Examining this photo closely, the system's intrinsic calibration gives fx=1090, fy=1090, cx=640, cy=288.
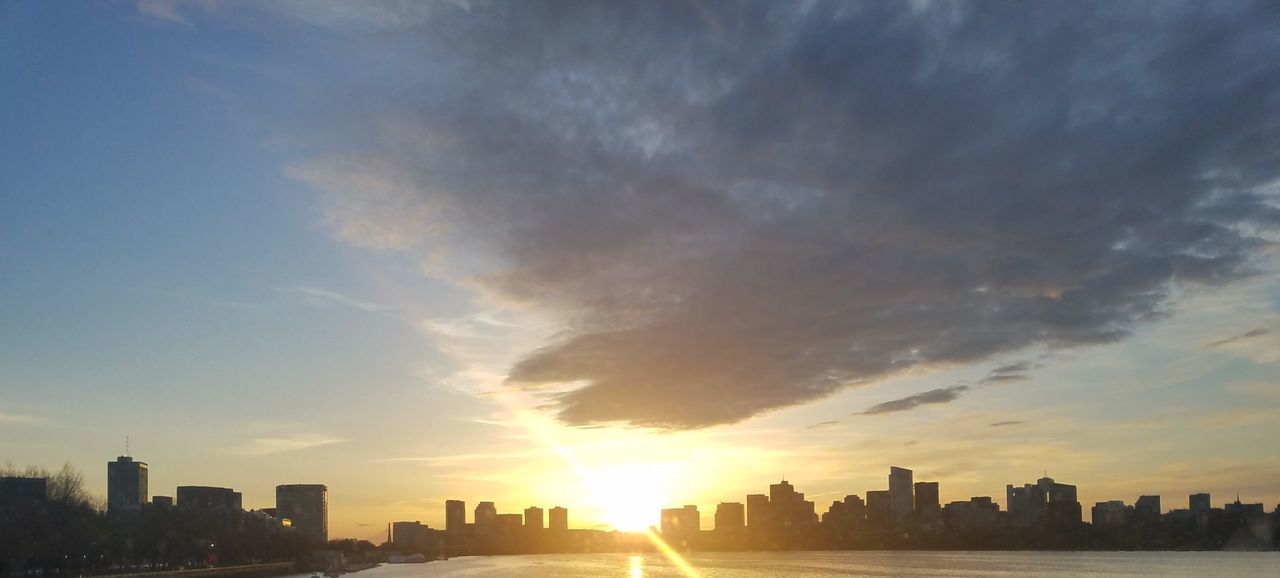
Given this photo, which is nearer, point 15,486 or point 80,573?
point 80,573

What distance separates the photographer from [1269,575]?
193125 mm

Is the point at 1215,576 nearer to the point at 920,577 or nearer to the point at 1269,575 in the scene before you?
the point at 1269,575

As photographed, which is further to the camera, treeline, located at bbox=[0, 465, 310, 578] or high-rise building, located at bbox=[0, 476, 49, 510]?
high-rise building, located at bbox=[0, 476, 49, 510]

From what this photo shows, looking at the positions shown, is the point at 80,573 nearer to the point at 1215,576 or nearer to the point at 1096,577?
the point at 1096,577

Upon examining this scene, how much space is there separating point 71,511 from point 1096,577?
171852 millimetres

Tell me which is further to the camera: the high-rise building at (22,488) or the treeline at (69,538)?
the high-rise building at (22,488)

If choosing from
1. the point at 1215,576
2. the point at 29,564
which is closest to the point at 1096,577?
the point at 1215,576

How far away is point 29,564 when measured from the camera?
167 metres

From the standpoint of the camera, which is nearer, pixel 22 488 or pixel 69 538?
pixel 69 538

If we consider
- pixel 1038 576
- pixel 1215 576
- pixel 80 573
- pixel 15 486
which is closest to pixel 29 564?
pixel 80 573

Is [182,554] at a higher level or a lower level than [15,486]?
lower

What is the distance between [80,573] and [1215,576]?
191 metres

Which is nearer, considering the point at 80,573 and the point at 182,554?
the point at 80,573

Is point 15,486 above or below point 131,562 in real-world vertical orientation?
above
